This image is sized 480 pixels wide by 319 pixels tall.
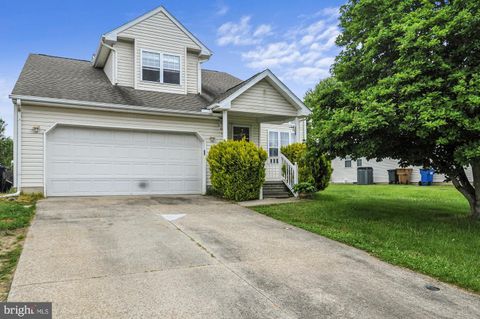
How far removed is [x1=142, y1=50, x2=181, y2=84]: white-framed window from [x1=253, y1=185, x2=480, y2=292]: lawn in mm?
7136

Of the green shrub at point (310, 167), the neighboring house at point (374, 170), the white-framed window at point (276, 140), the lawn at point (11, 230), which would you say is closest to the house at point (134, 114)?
the green shrub at point (310, 167)

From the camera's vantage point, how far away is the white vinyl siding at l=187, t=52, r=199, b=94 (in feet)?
46.5

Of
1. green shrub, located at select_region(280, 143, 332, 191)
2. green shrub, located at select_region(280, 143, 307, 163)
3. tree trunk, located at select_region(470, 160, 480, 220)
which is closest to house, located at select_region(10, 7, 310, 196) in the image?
green shrub, located at select_region(280, 143, 307, 163)

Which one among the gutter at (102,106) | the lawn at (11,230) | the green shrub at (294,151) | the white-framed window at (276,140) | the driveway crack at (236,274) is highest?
the gutter at (102,106)

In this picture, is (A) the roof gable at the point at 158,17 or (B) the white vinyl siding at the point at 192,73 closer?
(A) the roof gable at the point at 158,17

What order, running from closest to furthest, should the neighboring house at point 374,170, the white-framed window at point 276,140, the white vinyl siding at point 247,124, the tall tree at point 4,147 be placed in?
the white vinyl siding at point 247,124 < the white-framed window at point 276,140 < the neighboring house at point 374,170 < the tall tree at point 4,147

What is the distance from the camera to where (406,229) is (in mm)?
7074

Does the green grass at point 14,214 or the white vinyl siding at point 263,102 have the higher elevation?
the white vinyl siding at point 263,102

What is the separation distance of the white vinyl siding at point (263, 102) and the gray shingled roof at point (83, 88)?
167 cm

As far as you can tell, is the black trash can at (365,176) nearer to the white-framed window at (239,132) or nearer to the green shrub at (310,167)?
the green shrub at (310,167)

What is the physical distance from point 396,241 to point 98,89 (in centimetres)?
1088

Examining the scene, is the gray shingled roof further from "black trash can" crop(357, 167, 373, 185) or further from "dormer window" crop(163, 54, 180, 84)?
"black trash can" crop(357, 167, 373, 185)

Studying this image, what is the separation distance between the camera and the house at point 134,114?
1048 centimetres

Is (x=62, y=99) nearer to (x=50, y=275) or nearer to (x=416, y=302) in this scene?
(x=50, y=275)
